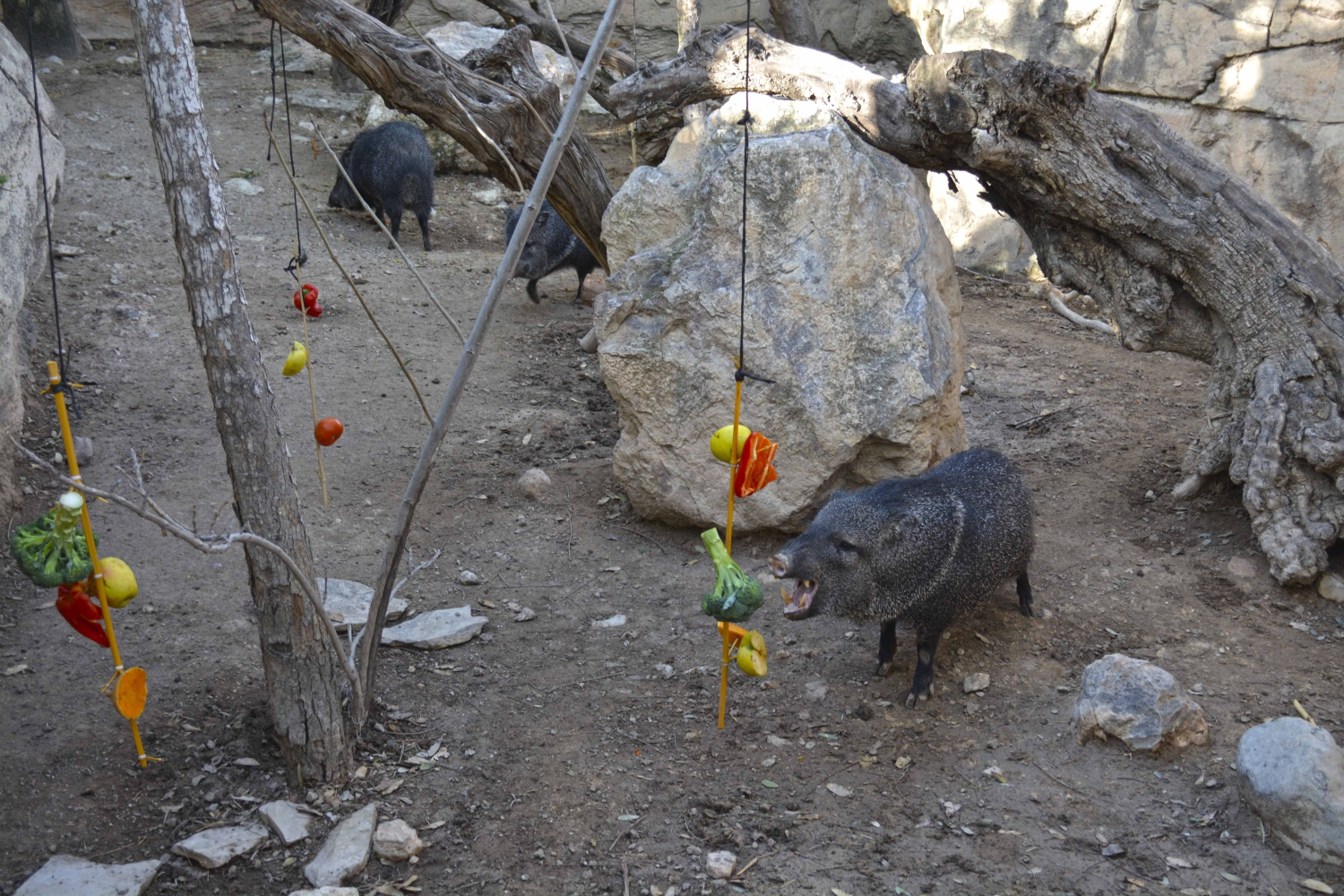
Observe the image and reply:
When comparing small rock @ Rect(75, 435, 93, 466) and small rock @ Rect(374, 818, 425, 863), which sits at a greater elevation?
small rock @ Rect(75, 435, 93, 466)

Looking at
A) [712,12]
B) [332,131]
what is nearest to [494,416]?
[332,131]

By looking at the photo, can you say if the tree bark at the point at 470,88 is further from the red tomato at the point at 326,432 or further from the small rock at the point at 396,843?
the small rock at the point at 396,843

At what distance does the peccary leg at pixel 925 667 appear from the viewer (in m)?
3.47

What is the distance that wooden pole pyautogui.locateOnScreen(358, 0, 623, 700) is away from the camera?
8.90ft

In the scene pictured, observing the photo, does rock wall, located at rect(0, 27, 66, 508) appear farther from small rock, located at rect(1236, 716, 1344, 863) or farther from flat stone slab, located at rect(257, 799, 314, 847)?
small rock, located at rect(1236, 716, 1344, 863)

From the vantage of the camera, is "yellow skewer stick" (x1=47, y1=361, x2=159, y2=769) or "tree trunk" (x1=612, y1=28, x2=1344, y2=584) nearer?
"yellow skewer stick" (x1=47, y1=361, x2=159, y2=769)

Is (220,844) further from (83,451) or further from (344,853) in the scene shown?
(83,451)

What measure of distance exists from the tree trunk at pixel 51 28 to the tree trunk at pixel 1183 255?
864 centimetres

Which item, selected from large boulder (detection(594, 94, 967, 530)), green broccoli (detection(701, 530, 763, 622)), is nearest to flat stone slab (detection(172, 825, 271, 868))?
green broccoli (detection(701, 530, 763, 622))

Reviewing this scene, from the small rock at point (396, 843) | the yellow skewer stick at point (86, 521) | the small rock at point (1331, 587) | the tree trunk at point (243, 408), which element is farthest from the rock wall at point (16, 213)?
the small rock at point (1331, 587)

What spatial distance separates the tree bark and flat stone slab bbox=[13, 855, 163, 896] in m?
3.06

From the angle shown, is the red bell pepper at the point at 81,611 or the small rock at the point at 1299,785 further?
the red bell pepper at the point at 81,611

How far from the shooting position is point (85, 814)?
2904 mm

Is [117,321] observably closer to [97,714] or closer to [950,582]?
[97,714]
